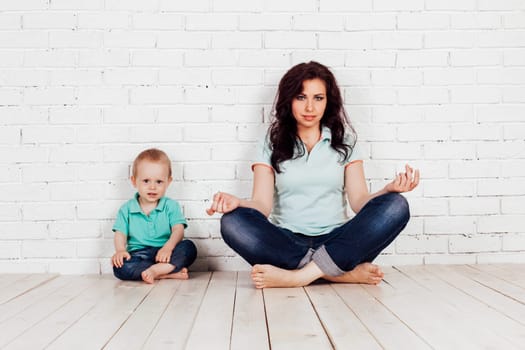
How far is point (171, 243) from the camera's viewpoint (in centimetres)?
280

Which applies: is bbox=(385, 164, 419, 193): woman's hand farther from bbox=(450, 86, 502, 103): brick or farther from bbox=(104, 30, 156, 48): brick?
bbox=(104, 30, 156, 48): brick

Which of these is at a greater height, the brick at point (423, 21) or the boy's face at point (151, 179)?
the brick at point (423, 21)

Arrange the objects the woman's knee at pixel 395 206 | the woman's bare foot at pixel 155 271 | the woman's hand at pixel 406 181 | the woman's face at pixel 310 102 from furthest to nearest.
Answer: the woman's face at pixel 310 102, the woman's bare foot at pixel 155 271, the woman's knee at pixel 395 206, the woman's hand at pixel 406 181

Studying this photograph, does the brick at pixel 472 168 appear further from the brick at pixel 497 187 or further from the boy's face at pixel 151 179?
the boy's face at pixel 151 179

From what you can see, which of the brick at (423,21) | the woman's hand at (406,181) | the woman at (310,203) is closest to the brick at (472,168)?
the woman at (310,203)

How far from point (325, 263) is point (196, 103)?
0.95 meters

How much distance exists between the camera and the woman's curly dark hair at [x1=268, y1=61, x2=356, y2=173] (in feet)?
9.09

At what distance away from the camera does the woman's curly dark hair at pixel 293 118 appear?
109 inches

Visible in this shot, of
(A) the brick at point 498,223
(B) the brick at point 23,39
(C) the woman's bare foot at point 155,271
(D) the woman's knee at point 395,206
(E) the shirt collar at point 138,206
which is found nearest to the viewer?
(D) the woman's knee at point 395,206

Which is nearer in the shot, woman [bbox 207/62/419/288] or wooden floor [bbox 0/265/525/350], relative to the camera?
wooden floor [bbox 0/265/525/350]

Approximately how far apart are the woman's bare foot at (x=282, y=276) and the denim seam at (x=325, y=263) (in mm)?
19

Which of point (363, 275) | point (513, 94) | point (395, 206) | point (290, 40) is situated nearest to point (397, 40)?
point (290, 40)

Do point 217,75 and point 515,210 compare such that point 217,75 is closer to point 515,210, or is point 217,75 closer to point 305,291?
point 305,291

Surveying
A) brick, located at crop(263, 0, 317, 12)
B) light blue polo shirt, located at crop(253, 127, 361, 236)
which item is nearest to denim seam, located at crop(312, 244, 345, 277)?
light blue polo shirt, located at crop(253, 127, 361, 236)
